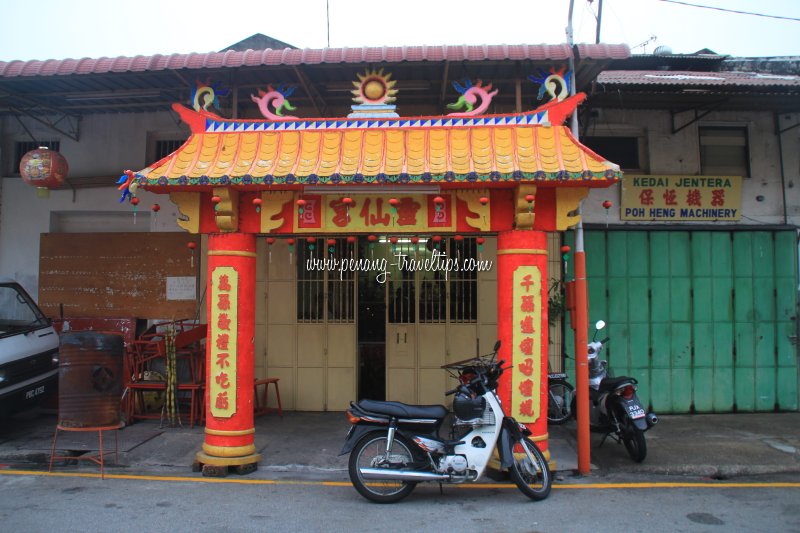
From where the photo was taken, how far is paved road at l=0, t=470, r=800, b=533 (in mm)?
4824

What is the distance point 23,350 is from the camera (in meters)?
7.57

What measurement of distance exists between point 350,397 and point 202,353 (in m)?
2.26

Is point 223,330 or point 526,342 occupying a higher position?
point 223,330

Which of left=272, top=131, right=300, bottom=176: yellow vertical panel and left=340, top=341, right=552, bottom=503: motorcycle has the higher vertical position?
left=272, top=131, right=300, bottom=176: yellow vertical panel

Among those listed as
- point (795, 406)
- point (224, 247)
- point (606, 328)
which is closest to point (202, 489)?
point (224, 247)

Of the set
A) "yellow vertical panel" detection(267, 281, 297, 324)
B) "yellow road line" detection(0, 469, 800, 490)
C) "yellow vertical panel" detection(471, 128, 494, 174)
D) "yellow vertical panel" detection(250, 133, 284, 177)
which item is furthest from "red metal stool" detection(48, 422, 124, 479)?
"yellow vertical panel" detection(471, 128, 494, 174)

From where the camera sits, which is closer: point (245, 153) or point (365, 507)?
point (365, 507)

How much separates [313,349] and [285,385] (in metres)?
0.70

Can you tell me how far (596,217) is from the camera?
28.6ft

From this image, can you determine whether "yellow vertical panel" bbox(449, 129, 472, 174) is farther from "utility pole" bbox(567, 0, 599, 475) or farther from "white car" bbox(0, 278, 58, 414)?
"white car" bbox(0, 278, 58, 414)

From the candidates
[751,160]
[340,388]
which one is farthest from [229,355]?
Result: [751,160]

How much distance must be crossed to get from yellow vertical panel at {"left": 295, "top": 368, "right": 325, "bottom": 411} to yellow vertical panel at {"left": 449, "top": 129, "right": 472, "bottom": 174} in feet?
13.8

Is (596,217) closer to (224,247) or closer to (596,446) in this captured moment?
(596,446)

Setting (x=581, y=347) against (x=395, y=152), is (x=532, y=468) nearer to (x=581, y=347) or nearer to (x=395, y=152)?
(x=581, y=347)
